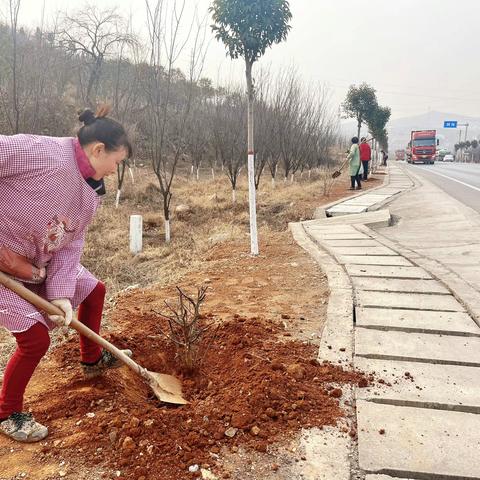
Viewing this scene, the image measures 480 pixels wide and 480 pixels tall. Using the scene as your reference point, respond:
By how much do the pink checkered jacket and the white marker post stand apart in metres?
4.88

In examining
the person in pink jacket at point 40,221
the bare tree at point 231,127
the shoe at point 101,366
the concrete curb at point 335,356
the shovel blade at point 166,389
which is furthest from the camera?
the bare tree at point 231,127

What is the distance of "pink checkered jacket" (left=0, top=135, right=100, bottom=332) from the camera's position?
1.72 metres

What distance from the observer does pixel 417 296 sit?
3463 mm

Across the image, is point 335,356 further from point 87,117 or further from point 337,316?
point 87,117

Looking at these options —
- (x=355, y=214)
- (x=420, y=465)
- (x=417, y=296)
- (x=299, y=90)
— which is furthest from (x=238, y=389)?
(x=299, y=90)

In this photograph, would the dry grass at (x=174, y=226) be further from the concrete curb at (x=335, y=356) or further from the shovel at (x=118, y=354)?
the shovel at (x=118, y=354)

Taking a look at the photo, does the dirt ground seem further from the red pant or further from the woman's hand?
the woman's hand

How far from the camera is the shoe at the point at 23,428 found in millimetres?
1780

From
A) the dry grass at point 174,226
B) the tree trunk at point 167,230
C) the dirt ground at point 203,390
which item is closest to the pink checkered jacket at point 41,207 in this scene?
the dirt ground at point 203,390

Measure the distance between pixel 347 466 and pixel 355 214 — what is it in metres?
6.33

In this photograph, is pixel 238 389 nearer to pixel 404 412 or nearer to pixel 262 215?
pixel 404 412

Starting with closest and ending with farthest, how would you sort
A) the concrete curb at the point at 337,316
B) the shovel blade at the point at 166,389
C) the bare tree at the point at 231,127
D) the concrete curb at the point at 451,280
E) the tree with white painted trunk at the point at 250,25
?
the shovel blade at the point at 166,389
the concrete curb at the point at 337,316
the concrete curb at the point at 451,280
the tree with white painted trunk at the point at 250,25
the bare tree at the point at 231,127

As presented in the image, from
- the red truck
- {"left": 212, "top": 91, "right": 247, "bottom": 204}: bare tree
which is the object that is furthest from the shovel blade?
the red truck

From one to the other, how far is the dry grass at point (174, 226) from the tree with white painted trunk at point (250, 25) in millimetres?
1896
